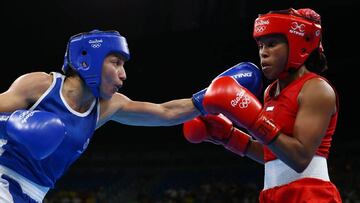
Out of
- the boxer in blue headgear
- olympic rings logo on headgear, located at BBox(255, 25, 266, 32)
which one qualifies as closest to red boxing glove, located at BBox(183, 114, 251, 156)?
the boxer in blue headgear

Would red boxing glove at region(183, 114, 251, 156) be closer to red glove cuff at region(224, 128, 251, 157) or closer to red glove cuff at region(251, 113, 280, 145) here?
red glove cuff at region(224, 128, 251, 157)

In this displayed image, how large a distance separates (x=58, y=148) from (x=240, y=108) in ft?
3.31

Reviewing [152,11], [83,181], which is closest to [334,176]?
[152,11]

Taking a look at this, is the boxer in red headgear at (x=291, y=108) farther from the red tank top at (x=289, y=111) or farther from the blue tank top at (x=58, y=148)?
the blue tank top at (x=58, y=148)

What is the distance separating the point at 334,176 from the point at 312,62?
380 inches

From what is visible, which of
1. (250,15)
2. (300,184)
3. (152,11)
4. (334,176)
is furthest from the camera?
(334,176)

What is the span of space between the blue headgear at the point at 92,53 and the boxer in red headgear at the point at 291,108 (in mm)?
697

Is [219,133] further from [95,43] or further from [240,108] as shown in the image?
[95,43]

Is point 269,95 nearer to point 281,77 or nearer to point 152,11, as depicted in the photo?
point 281,77

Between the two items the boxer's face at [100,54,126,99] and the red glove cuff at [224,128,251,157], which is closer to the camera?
the boxer's face at [100,54,126,99]

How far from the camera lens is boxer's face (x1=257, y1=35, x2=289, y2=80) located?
2.40m

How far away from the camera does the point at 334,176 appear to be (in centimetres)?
1148

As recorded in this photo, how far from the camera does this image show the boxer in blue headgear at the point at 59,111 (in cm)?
224

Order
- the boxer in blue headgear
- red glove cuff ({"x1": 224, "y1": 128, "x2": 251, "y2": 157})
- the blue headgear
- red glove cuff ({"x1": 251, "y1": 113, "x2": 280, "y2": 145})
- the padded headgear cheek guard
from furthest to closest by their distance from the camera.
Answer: red glove cuff ({"x1": 224, "y1": 128, "x2": 251, "y2": 157}) < the blue headgear < the padded headgear cheek guard < the boxer in blue headgear < red glove cuff ({"x1": 251, "y1": 113, "x2": 280, "y2": 145})
